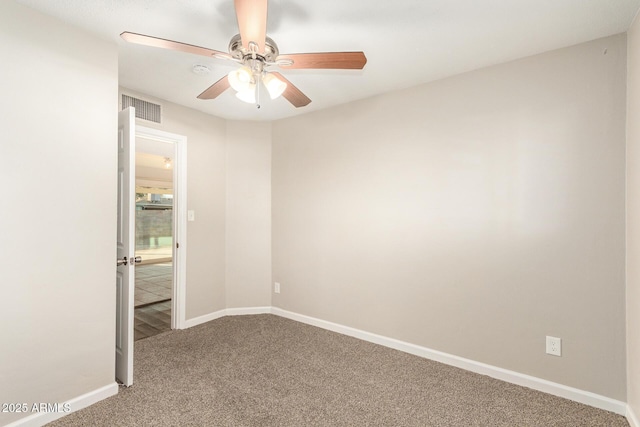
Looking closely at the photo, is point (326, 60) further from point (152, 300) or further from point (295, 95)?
point (152, 300)

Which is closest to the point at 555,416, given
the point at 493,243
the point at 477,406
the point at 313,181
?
the point at 477,406

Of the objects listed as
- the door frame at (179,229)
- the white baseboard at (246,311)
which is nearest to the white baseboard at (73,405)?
the door frame at (179,229)

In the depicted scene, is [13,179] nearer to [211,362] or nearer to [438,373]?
[211,362]

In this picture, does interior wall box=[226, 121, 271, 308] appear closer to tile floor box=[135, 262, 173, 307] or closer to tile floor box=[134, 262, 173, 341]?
tile floor box=[134, 262, 173, 341]

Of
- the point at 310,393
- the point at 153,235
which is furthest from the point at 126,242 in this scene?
the point at 153,235

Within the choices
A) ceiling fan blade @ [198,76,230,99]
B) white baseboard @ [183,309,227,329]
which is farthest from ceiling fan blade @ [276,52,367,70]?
white baseboard @ [183,309,227,329]

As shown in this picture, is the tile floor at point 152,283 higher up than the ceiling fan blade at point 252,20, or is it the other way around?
the ceiling fan blade at point 252,20

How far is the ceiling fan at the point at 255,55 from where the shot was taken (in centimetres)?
137

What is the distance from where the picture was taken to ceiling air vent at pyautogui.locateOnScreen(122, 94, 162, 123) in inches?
111

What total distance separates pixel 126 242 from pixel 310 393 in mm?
1698

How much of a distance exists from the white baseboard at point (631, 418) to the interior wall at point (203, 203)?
3.59 metres

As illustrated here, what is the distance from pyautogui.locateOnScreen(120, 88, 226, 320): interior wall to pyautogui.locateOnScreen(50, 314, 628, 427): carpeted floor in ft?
2.31

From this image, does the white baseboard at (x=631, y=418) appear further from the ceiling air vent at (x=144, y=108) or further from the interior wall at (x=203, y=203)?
the ceiling air vent at (x=144, y=108)

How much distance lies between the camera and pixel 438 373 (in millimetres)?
2404
